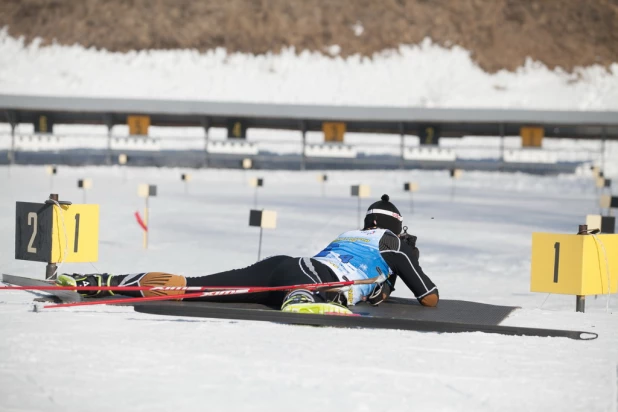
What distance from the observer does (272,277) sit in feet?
20.8

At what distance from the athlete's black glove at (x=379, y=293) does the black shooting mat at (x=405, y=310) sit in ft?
0.16

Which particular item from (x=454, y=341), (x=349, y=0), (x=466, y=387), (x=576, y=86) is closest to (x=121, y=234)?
(x=454, y=341)

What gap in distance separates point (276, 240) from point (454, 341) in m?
8.66

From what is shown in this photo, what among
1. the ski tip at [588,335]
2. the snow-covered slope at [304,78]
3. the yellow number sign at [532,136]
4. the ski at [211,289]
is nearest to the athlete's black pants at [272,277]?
the ski at [211,289]

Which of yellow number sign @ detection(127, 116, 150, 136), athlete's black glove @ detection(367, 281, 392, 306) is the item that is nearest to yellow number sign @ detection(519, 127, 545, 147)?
yellow number sign @ detection(127, 116, 150, 136)

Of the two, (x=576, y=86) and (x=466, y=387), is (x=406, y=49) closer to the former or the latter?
(x=576, y=86)

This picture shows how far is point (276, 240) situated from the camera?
14273 millimetres

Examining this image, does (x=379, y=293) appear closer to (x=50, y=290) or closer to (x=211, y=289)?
(x=211, y=289)

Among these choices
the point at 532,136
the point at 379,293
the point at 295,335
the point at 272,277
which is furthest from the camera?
the point at 532,136

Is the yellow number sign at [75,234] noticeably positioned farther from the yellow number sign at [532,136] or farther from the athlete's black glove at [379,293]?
the yellow number sign at [532,136]

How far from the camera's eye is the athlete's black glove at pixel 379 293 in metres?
6.75

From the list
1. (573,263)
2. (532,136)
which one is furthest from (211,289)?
(532,136)

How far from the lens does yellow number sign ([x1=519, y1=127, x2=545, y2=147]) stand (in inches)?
1684

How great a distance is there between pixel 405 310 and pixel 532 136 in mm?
37691
